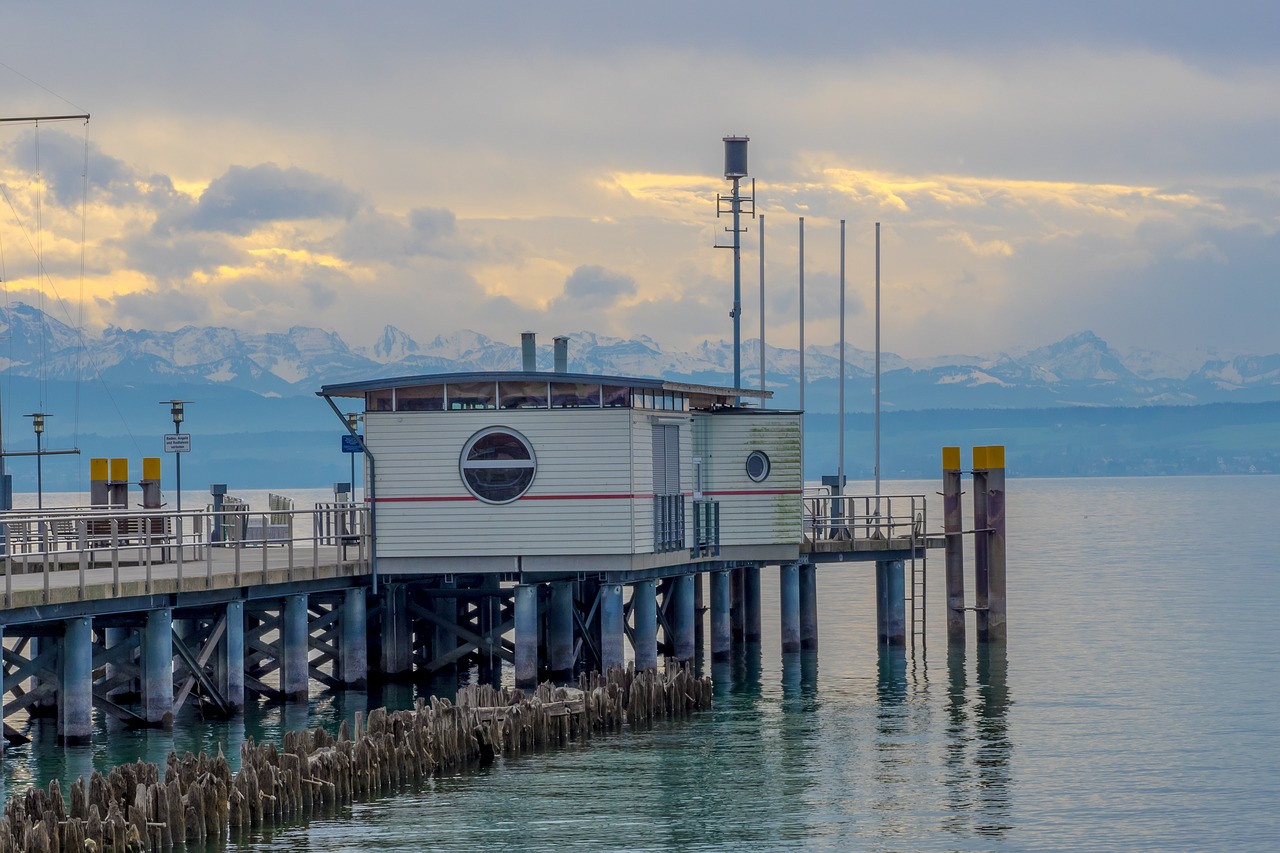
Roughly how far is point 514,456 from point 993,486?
15145 millimetres

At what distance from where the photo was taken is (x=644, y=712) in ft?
113

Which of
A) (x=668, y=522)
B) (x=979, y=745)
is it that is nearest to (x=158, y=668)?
(x=668, y=522)

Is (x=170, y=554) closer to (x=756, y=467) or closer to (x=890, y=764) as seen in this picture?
(x=756, y=467)

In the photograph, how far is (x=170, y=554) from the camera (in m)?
40.1

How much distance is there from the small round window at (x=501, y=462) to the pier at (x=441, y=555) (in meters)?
0.04

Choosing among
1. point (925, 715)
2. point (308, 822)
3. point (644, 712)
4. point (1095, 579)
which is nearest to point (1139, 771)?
point (925, 715)

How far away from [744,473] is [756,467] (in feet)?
0.98

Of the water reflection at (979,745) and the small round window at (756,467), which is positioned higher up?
the small round window at (756,467)

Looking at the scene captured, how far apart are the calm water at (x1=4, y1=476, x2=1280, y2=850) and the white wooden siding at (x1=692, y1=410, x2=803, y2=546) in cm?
351

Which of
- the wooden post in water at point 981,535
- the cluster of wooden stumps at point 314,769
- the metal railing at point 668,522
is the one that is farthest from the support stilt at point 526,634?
the wooden post in water at point 981,535

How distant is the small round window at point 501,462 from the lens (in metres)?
35.2

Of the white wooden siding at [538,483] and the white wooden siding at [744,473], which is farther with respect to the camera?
the white wooden siding at [744,473]

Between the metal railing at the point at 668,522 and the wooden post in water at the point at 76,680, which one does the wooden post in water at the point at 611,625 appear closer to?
the metal railing at the point at 668,522

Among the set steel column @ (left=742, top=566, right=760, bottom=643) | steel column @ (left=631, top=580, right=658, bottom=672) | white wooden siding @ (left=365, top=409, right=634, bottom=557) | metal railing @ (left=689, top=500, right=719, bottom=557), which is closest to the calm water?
steel column @ (left=742, top=566, right=760, bottom=643)
